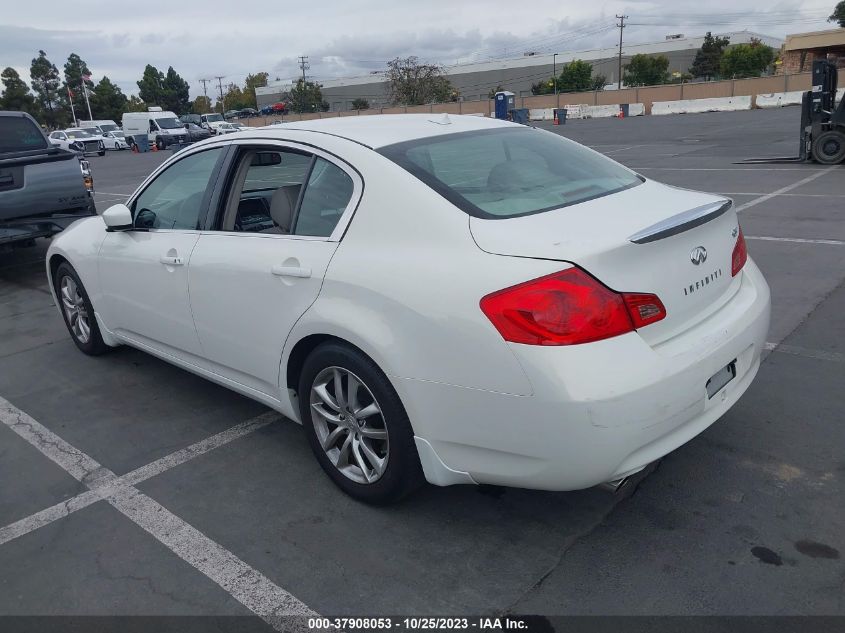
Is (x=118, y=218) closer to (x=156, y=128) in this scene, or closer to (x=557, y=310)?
(x=557, y=310)

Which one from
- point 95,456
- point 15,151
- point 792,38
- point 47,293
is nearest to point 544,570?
point 95,456

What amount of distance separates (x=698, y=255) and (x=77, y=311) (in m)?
4.50

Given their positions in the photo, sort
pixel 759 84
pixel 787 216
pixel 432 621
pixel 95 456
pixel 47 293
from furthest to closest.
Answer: pixel 759 84, pixel 787 216, pixel 47 293, pixel 95 456, pixel 432 621

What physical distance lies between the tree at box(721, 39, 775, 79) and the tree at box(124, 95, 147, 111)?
242ft

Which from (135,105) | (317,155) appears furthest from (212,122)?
(135,105)

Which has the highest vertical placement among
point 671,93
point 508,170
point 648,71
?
point 648,71

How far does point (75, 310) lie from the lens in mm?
5398

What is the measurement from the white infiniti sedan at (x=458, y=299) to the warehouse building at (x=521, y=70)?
10177cm

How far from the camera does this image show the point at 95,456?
12.7ft

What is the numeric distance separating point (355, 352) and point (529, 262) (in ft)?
2.81

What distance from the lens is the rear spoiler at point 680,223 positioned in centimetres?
263

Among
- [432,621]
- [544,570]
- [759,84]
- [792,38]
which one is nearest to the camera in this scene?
[432,621]

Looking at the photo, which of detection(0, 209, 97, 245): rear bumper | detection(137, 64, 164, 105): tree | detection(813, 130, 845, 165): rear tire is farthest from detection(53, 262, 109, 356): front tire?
detection(137, 64, 164, 105): tree

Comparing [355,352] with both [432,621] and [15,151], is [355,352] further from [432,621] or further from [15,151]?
[15,151]
